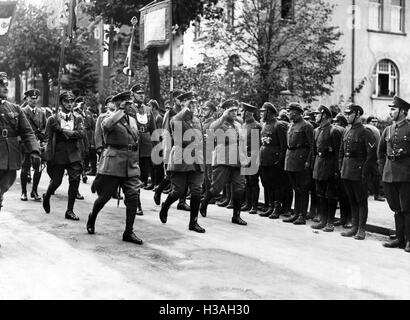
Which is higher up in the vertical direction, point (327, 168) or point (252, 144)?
point (252, 144)

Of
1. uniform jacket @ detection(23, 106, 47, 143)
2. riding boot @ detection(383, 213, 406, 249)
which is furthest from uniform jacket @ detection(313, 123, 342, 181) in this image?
uniform jacket @ detection(23, 106, 47, 143)

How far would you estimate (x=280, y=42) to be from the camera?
65.8ft

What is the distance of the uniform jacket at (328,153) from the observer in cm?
996

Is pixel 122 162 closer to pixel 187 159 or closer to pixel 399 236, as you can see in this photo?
pixel 187 159

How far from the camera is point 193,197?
9.16 m

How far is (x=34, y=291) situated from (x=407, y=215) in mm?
5358

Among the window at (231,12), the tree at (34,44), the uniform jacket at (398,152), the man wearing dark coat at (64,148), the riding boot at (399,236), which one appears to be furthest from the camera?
the tree at (34,44)

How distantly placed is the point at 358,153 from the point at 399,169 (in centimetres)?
97

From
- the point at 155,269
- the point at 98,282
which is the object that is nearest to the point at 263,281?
the point at 155,269

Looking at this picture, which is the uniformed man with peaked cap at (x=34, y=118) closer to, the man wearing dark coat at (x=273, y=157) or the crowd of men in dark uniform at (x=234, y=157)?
the crowd of men in dark uniform at (x=234, y=157)

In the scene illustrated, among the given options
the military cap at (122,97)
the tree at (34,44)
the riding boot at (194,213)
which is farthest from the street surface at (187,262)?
the tree at (34,44)

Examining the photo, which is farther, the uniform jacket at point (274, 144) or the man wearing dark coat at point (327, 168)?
the uniform jacket at point (274, 144)

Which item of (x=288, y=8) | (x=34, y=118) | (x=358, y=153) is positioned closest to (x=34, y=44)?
(x=288, y=8)

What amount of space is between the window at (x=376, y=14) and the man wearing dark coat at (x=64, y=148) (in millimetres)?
22512
